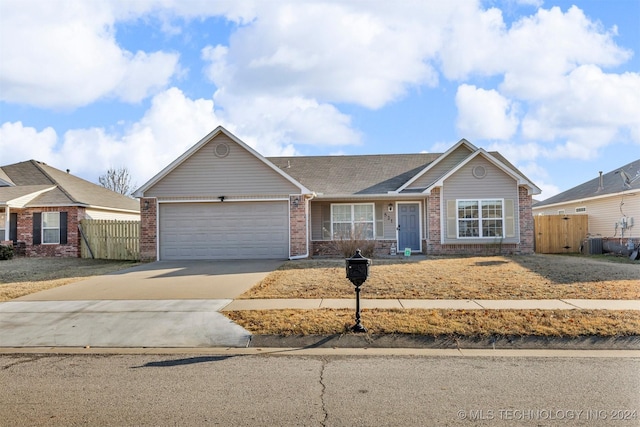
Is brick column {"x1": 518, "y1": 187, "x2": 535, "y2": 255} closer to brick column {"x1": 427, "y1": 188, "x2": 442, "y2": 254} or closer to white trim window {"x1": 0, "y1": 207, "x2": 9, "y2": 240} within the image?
brick column {"x1": 427, "y1": 188, "x2": 442, "y2": 254}

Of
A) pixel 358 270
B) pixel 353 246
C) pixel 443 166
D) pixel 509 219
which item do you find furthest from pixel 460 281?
pixel 443 166

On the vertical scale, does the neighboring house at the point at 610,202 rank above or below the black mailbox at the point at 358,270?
above

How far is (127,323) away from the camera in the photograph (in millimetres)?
7820

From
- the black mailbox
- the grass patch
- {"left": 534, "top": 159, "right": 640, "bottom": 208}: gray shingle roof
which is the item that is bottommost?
the grass patch

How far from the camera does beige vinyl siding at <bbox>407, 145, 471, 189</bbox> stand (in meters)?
19.7

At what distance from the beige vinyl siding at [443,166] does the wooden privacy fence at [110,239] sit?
12.3m

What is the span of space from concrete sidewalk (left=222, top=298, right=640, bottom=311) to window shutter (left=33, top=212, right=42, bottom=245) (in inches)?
619

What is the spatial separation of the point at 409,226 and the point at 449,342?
1347 centimetres

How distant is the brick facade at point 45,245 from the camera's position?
20.2m

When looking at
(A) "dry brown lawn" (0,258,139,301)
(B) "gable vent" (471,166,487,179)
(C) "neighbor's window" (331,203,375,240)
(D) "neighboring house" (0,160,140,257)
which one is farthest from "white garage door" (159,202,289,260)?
(B) "gable vent" (471,166,487,179)

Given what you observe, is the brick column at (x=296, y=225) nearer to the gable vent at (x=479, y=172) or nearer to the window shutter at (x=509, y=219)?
the gable vent at (x=479, y=172)

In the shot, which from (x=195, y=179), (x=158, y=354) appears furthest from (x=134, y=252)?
(x=158, y=354)

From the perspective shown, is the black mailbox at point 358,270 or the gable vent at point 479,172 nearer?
the black mailbox at point 358,270

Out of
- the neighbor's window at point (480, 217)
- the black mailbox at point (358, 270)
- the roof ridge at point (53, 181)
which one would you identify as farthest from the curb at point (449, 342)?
the roof ridge at point (53, 181)
